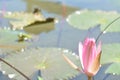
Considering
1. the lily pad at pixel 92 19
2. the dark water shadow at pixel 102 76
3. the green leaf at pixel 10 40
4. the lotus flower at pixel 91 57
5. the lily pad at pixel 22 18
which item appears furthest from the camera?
the lily pad at pixel 22 18

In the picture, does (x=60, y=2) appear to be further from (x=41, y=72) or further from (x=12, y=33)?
(x=41, y=72)

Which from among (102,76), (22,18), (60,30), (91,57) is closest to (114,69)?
(102,76)

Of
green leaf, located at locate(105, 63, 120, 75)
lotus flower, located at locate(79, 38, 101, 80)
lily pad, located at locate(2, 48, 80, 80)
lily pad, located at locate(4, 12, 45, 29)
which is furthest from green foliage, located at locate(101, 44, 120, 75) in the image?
lily pad, located at locate(4, 12, 45, 29)

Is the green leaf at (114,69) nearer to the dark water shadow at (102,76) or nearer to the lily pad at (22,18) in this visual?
the dark water shadow at (102,76)

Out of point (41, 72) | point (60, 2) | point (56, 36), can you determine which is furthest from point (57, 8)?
point (41, 72)

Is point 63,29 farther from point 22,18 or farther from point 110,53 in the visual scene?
point 110,53

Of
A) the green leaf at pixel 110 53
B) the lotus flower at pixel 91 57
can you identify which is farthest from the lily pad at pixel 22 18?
the lotus flower at pixel 91 57

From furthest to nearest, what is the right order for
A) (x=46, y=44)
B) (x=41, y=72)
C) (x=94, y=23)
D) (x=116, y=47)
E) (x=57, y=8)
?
(x=57, y=8)
(x=94, y=23)
(x=46, y=44)
(x=116, y=47)
(x=41, y=72)
